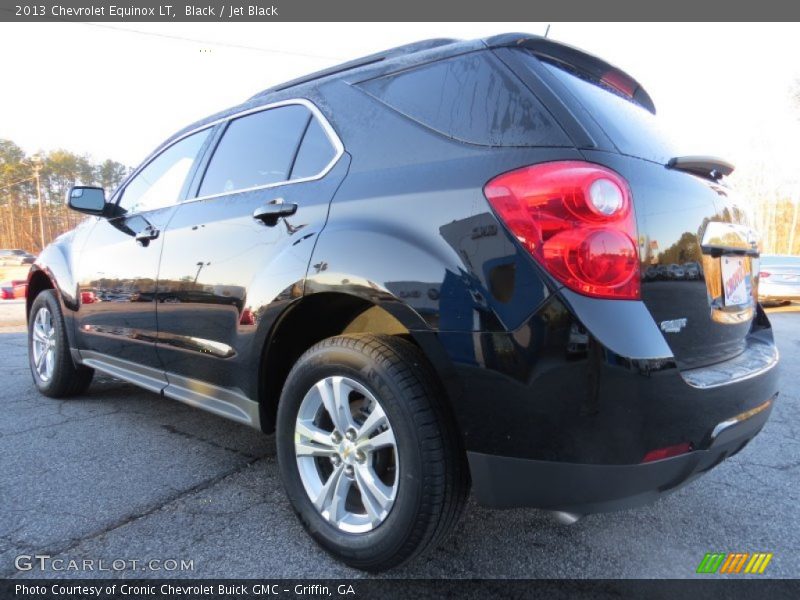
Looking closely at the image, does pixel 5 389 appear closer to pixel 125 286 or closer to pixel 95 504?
pixel 125 286

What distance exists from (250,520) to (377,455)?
691 mm

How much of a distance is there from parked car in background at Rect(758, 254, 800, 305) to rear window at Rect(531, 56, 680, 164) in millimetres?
12974

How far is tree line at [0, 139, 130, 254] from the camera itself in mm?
54969

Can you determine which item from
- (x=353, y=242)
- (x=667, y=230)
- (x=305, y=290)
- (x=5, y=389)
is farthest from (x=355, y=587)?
(x=5, y=389)

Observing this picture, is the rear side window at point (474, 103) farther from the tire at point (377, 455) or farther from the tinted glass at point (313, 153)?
the tire at point (377, 455)

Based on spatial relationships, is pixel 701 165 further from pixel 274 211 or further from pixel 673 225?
pixel 274 211

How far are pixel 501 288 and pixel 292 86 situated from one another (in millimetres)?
1678

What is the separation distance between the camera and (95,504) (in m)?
2.21

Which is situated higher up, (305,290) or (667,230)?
(667,230)

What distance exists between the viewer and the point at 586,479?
4.63ft

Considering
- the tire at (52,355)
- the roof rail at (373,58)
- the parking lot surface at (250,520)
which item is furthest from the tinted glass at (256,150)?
the tire at (52,355)

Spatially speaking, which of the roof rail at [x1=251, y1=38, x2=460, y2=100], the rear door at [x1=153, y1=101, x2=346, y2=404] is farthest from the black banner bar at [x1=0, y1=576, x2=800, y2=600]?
the roof rail at [x1=251, y1=38, x2=460, y2=100]

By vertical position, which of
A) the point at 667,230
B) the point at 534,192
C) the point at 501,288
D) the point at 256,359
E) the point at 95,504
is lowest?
the point at 95,504

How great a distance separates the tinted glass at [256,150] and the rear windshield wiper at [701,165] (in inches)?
57.2
